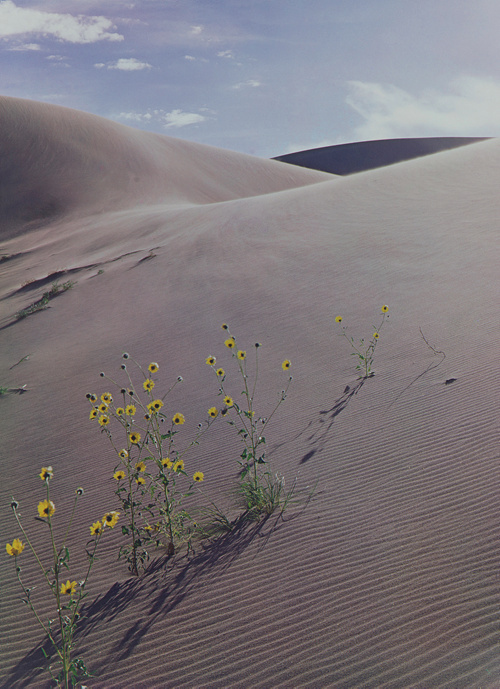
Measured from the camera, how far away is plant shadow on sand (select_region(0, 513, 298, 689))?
256cm

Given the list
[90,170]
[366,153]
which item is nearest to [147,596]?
[90,170]

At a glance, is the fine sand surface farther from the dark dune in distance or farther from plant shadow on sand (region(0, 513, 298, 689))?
the dark dune in distance

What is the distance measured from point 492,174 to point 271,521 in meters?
15.5

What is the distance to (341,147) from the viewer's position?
8712 cm

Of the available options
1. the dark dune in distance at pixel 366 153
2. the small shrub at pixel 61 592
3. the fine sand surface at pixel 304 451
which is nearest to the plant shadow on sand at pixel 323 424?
the fine sand surface at pixel 304 451

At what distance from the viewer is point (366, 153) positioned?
281 feet

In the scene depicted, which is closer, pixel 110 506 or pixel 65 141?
pixel 110 506

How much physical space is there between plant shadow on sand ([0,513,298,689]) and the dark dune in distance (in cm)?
8311

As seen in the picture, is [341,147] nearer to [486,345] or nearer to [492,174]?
[492,174]

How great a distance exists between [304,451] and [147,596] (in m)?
1.71

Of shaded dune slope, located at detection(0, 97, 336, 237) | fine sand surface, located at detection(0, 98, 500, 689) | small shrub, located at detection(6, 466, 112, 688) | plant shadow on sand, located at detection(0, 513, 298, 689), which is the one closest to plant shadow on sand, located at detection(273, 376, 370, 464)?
fine sand surface, located at detection(0, 98, 500, 689)

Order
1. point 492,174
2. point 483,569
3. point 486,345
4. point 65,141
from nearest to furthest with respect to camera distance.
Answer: point 483,569, point 486,345, point 492,174, point 65,141

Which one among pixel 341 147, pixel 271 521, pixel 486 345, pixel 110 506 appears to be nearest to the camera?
pixel 271 521

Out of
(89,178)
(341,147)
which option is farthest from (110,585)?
(341,147)
